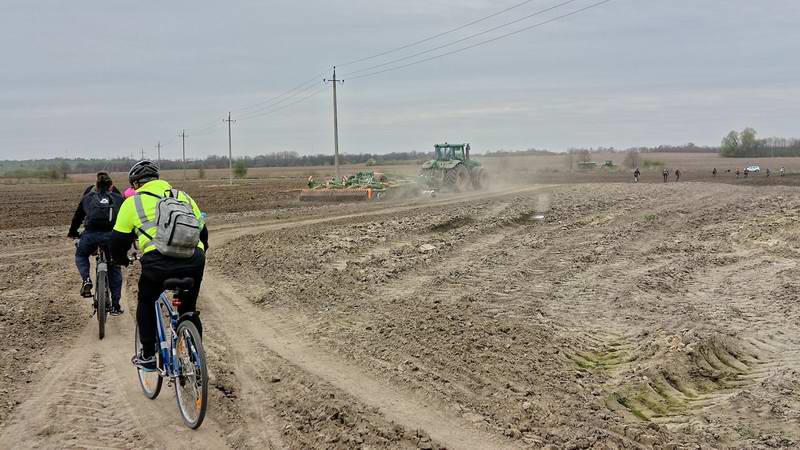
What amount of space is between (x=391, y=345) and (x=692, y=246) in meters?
9.10

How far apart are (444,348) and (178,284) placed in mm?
2910

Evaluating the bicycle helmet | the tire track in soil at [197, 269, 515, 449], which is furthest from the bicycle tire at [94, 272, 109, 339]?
the tire track in soil at [197, 269, 515, 449]

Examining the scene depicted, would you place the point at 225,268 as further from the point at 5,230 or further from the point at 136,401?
the point at 5,230

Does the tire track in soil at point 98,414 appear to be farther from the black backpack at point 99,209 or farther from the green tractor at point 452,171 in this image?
the green tractor at point 452,171

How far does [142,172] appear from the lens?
19.0 ft

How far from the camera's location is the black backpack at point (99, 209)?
8922 millimetres

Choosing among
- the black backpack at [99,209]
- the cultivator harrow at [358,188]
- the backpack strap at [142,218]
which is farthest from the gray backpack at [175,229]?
the cultivator harrow at [358,188]

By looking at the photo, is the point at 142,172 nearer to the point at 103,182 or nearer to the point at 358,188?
the point at 103,182

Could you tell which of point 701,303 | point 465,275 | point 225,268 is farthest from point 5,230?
point 701,303

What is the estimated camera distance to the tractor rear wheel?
33.7 meters

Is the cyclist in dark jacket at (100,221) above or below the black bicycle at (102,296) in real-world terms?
above

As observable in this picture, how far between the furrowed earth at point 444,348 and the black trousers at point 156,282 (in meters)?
0.66

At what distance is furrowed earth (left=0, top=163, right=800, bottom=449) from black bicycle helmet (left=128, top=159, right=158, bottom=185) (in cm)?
190

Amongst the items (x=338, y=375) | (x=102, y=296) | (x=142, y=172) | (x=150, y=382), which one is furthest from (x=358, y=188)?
(x=142, y=172)
